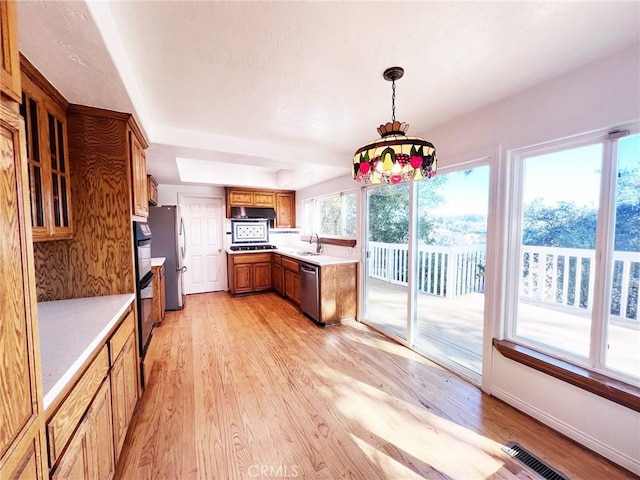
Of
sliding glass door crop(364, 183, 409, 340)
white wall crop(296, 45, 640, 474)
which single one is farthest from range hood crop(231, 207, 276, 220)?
white wall crop(296, 45, 640, 474)

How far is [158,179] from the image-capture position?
418 cm

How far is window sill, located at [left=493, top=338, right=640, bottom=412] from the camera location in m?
1.42

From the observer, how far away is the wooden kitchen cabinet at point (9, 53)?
66 cm

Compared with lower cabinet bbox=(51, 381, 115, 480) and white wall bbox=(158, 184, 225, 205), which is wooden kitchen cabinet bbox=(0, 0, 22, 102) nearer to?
lower cabinet bbox=(51, 381, 115, 480)

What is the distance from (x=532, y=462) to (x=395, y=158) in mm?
1878

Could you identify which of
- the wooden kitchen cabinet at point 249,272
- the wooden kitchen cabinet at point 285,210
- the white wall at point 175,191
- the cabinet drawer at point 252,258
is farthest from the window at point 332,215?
the white wall at point 175,191

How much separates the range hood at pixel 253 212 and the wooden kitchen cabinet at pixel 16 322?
4.38 metres

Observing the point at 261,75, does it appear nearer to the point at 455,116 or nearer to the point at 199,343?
the point at 455,116

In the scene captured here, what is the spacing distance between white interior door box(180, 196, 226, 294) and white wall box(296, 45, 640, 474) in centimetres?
443

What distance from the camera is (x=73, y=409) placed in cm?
95

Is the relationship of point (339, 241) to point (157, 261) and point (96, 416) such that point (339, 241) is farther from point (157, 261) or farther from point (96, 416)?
point (96, 416)

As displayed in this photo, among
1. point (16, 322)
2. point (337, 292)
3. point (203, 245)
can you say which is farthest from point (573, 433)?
point (203, 245)

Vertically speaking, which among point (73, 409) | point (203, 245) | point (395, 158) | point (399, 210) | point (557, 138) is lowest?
point (73, 409)

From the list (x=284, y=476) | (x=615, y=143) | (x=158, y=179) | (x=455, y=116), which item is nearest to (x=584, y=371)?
(x=615, y=143)
